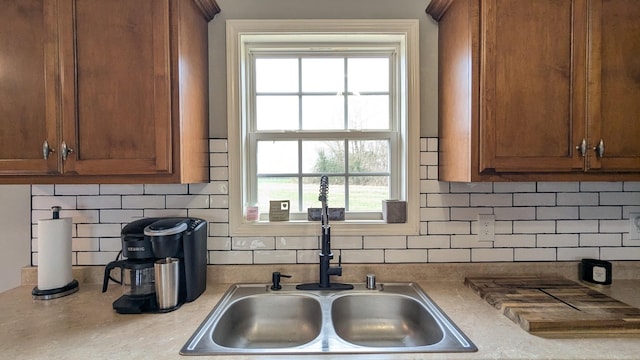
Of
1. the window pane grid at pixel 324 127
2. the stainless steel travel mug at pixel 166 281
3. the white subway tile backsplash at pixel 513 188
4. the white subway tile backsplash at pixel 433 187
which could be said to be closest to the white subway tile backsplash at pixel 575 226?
the white subway tile backsplash at pixel 513 188

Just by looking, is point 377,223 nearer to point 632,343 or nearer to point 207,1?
point 632,343

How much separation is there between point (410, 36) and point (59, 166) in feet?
5.23

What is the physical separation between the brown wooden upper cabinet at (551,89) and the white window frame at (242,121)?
0.33 meters

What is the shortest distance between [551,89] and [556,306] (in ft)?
2.65

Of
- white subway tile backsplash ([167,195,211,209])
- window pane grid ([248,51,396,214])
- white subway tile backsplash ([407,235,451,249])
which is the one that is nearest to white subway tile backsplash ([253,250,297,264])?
window pane grid ([248,51,396,214])

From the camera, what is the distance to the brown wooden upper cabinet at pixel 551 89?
48.9 inches

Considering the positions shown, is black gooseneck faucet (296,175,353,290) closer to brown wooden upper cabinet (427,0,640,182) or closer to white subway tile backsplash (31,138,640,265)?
white subway tile backsplash (31,138,640,265)

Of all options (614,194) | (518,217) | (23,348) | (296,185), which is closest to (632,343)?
(518,217)

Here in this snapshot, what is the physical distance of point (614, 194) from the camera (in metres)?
1.61

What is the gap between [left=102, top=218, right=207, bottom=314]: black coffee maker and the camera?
4.11ft

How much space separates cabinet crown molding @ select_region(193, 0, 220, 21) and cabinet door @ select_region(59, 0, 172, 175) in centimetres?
24

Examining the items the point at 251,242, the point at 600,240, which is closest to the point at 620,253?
the point at 600,240

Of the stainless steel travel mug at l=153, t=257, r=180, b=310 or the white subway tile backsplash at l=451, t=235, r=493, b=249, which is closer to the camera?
the stainless steel travel mug at l=153, t=257, r=180, b=310

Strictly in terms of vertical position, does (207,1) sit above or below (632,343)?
above
